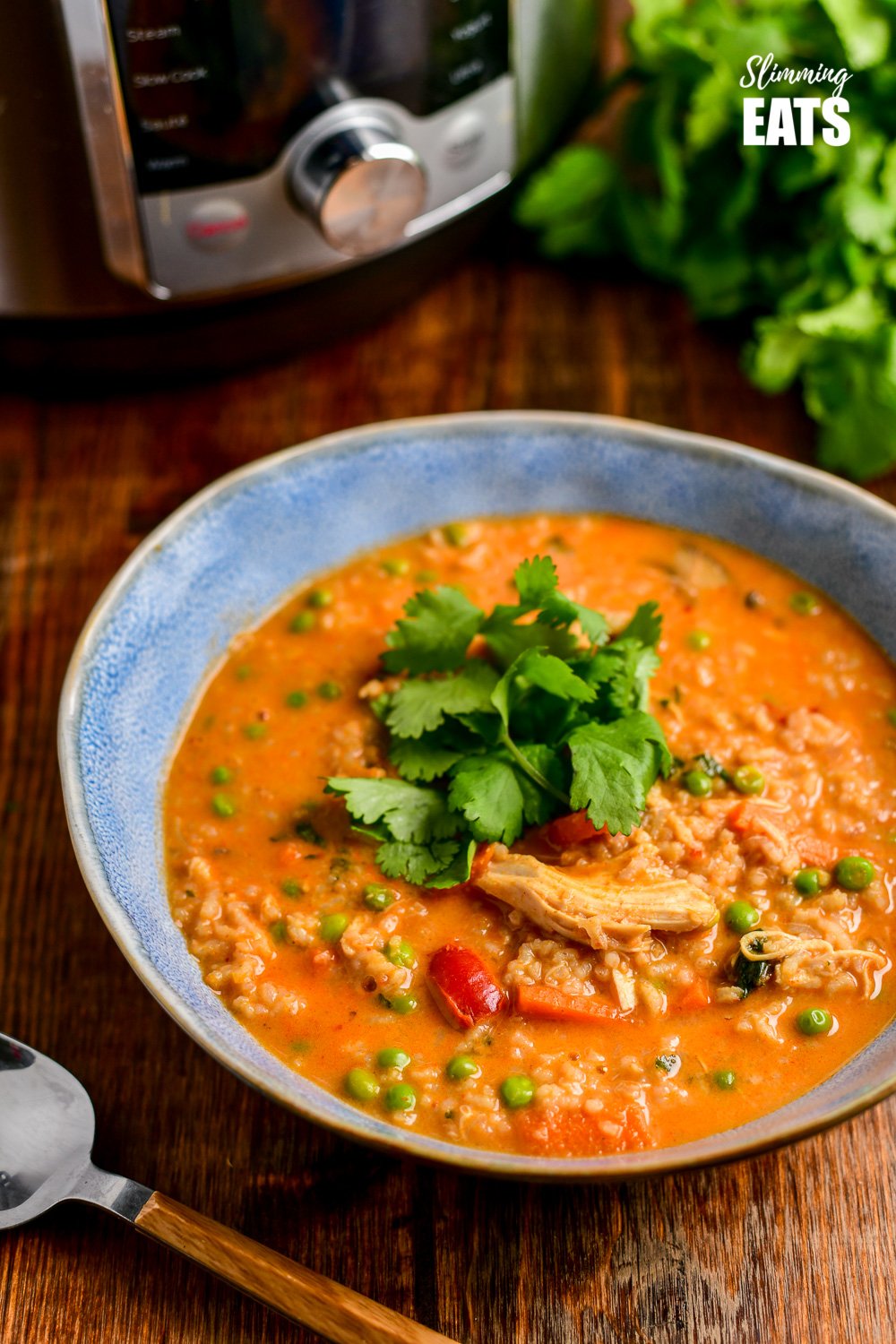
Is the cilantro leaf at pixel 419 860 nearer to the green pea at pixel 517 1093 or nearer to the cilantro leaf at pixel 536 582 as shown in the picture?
the green pea at pixel 517 1093

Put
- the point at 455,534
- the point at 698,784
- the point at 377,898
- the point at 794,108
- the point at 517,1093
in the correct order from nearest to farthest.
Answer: the point at 517,1093 → the point at 377,898 → the point at 698,784 → the point at 455,534 → the point at 794,108

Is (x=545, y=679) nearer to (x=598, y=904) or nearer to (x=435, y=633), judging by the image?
(x=435, y=633)

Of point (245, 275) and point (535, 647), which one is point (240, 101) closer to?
point (245, 275)

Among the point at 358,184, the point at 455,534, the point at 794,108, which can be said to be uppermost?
the point at 358,184

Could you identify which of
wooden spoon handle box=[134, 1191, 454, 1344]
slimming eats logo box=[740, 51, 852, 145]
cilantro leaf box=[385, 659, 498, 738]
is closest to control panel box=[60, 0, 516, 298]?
slimming eats logo box=[740, 51, 852, 145]

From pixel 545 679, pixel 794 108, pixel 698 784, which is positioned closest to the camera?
pixel 545 679

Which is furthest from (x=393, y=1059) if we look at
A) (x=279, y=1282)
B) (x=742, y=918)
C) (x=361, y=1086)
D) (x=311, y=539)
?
(x=311, y=539)

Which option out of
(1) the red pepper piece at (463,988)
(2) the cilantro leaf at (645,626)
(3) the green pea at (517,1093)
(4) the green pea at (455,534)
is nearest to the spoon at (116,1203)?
(3) the green pea at (517,1093)

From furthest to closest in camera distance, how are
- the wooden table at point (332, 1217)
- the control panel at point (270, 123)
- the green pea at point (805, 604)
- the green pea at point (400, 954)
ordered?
the green pea at point (805, 604) < the control panel at point (270, 123) < the green pea at point (400, 954) < the wooden table at point (332, 1217)
